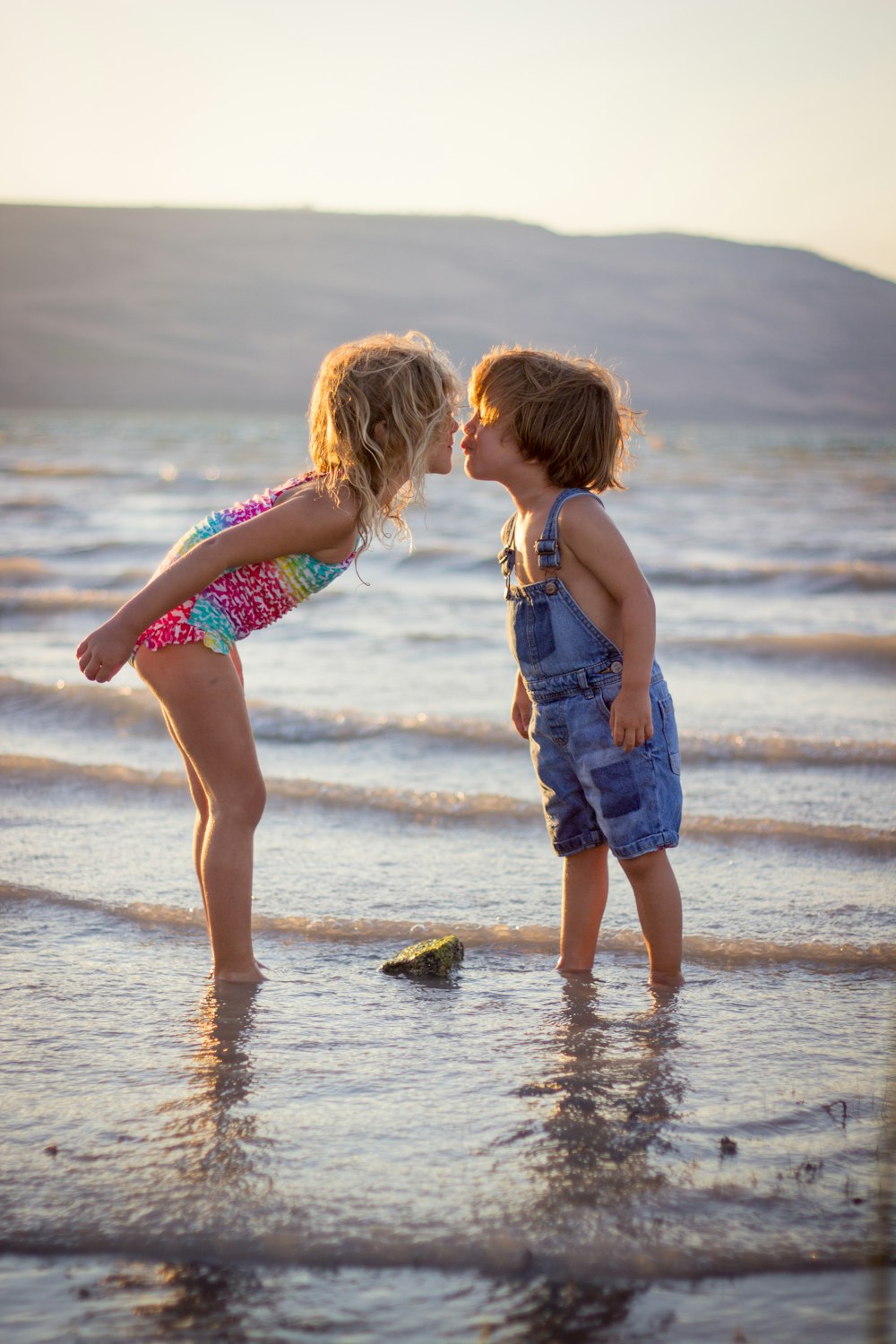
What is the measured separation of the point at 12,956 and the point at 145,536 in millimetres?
12702

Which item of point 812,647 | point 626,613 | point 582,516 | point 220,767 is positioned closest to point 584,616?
point 626,613

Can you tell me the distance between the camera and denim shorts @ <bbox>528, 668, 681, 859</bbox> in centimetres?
289

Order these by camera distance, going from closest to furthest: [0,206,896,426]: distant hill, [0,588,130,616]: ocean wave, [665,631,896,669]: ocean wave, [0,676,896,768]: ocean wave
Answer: [0,676,896,768]: ocean wave
[665,631,896,669]: ocean wave
[0,588,130,616]: ocean wave
[0,206,896,426]: distant hill

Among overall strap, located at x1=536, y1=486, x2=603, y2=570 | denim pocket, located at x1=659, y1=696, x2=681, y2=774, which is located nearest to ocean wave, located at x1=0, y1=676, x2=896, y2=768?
denim pocket, located at x1=659, y1=696, x2=681, y2=774

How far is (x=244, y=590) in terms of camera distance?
9.79ft

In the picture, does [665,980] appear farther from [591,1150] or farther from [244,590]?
[244,590]

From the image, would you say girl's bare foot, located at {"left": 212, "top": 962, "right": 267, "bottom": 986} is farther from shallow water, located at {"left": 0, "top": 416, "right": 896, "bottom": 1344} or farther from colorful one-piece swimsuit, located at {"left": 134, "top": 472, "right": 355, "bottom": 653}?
colorful one-piece swimsuit, located at {"left": 134, "top": 472, "right": 355, "bottom": 653}

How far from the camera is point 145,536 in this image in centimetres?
1538

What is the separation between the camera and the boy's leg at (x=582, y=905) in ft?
10.3

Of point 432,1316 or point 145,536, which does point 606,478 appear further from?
point 145,536

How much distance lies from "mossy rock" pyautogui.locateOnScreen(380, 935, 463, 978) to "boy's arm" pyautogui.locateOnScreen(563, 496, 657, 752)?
0.76 m

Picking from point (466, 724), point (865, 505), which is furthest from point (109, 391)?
point (466, 724)

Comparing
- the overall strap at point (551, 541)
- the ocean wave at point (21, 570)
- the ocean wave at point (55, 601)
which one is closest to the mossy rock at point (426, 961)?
the overall strap at point (551, 541)

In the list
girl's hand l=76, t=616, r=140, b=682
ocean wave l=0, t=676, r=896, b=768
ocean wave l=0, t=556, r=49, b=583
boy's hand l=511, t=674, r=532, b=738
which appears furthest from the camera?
ocean wave l=0, t=556, r=49, b=583
